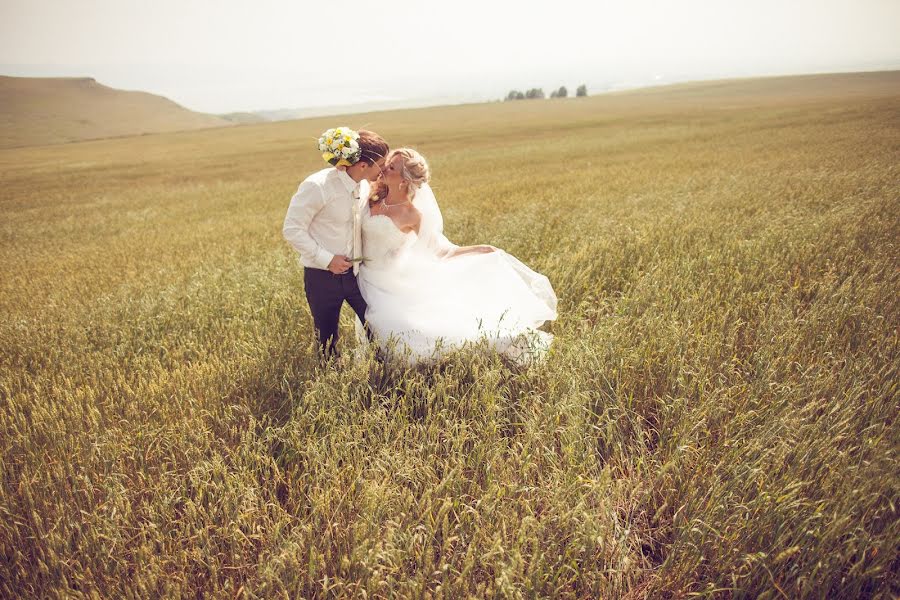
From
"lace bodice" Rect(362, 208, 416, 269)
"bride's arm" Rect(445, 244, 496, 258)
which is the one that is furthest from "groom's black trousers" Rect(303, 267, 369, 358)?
"bride's arm" Rect(445, 244, 496, 258)

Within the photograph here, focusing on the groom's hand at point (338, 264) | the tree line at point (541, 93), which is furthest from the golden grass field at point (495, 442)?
the tree line at point (541, 93)

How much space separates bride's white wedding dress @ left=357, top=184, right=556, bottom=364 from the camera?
3105 mm

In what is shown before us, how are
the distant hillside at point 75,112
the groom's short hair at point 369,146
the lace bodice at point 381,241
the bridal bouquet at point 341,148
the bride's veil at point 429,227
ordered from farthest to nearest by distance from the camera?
the distant hillside at point 75,112, the bride's veil at point 429,227, the lace bodice at point 381,241, the groom's short hair at point 369,146, the bridal bouquet at point 341,148

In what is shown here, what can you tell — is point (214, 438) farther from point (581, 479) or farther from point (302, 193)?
point (581, 479)

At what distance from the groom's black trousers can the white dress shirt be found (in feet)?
0.43

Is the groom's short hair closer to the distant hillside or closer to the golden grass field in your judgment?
the golden grass field

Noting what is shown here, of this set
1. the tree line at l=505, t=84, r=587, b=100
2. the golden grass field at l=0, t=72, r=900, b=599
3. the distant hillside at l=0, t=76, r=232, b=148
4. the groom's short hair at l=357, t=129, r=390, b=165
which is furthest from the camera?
the tree line at l=505, t=84, r=587, b=100

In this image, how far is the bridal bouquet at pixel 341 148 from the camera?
9.20 ft

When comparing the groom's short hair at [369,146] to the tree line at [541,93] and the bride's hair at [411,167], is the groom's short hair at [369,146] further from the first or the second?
the tree line at [541,93]

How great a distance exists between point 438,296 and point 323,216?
1091 millimetres

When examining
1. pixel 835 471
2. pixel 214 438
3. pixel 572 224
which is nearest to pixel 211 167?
pixel 572 224

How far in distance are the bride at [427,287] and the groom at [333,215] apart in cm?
15

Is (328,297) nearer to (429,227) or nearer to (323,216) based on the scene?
(323,216)

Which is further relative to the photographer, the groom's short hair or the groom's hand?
the groom's hand
